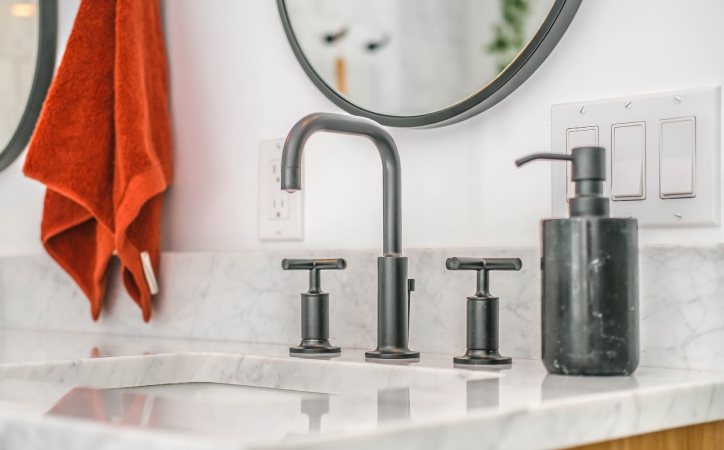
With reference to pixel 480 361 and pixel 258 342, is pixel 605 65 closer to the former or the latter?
pixel 480 361

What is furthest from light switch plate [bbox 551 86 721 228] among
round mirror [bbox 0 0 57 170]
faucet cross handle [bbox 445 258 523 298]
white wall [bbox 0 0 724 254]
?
round mirror [bbox 0 0 57 170]

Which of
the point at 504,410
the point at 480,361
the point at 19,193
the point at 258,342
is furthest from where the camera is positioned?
the point at 19,193

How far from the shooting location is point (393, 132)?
1099 millimetres

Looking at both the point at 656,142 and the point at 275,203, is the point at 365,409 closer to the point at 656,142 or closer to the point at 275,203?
the point at 656,142

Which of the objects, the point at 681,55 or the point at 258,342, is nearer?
the point at 681,55

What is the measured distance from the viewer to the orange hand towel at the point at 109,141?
1.27 m

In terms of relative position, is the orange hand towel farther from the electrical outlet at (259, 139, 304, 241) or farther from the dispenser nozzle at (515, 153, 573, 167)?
the dispenser nozzle at (515, 153, 573, 167)

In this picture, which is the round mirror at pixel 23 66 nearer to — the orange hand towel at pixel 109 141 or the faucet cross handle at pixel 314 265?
the orange hand towel at pixel 109 141

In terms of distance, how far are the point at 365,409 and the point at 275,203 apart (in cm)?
70

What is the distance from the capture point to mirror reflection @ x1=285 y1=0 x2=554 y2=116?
0.98 m

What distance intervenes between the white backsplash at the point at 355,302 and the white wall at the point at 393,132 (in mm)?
44

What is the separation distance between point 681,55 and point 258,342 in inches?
26.3

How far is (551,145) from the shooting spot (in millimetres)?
959

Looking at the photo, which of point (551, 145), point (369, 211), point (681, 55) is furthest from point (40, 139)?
point (681, 55)
